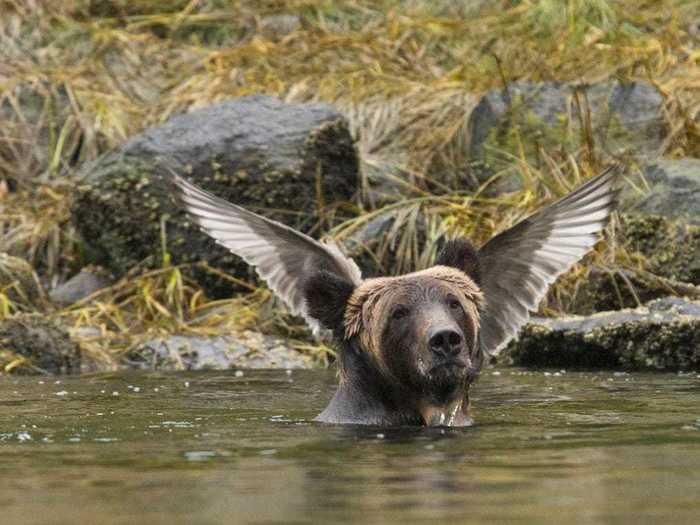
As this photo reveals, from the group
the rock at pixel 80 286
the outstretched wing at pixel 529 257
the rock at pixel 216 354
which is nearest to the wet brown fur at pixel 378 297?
the outstretched wing at pixel 529 257

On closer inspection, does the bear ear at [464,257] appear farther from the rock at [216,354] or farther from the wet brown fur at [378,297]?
the rock at [216,354]

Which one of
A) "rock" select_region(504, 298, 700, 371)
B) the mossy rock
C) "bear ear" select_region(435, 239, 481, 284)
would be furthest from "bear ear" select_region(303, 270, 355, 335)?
the mossy rock

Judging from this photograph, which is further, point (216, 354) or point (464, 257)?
point (216, 354)

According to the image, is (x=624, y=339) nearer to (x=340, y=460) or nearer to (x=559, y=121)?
(x=559, y=121)

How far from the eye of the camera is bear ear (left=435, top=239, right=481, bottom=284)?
7.61 meters

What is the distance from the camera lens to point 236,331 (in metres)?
12.2

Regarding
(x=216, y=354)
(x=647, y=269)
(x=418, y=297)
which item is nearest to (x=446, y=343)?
(x=418, y=297)

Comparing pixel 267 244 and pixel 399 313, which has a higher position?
pixel 267 244

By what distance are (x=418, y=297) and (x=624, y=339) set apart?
3881 millimetres

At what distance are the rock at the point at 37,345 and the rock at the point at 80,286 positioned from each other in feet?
5.74

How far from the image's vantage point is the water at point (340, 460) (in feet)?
15.5

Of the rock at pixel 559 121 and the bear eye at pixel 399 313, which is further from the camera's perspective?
the rock at pixel 559 121

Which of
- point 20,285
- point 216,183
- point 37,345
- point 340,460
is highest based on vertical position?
point 216,183

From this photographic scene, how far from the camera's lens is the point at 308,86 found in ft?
52.7
